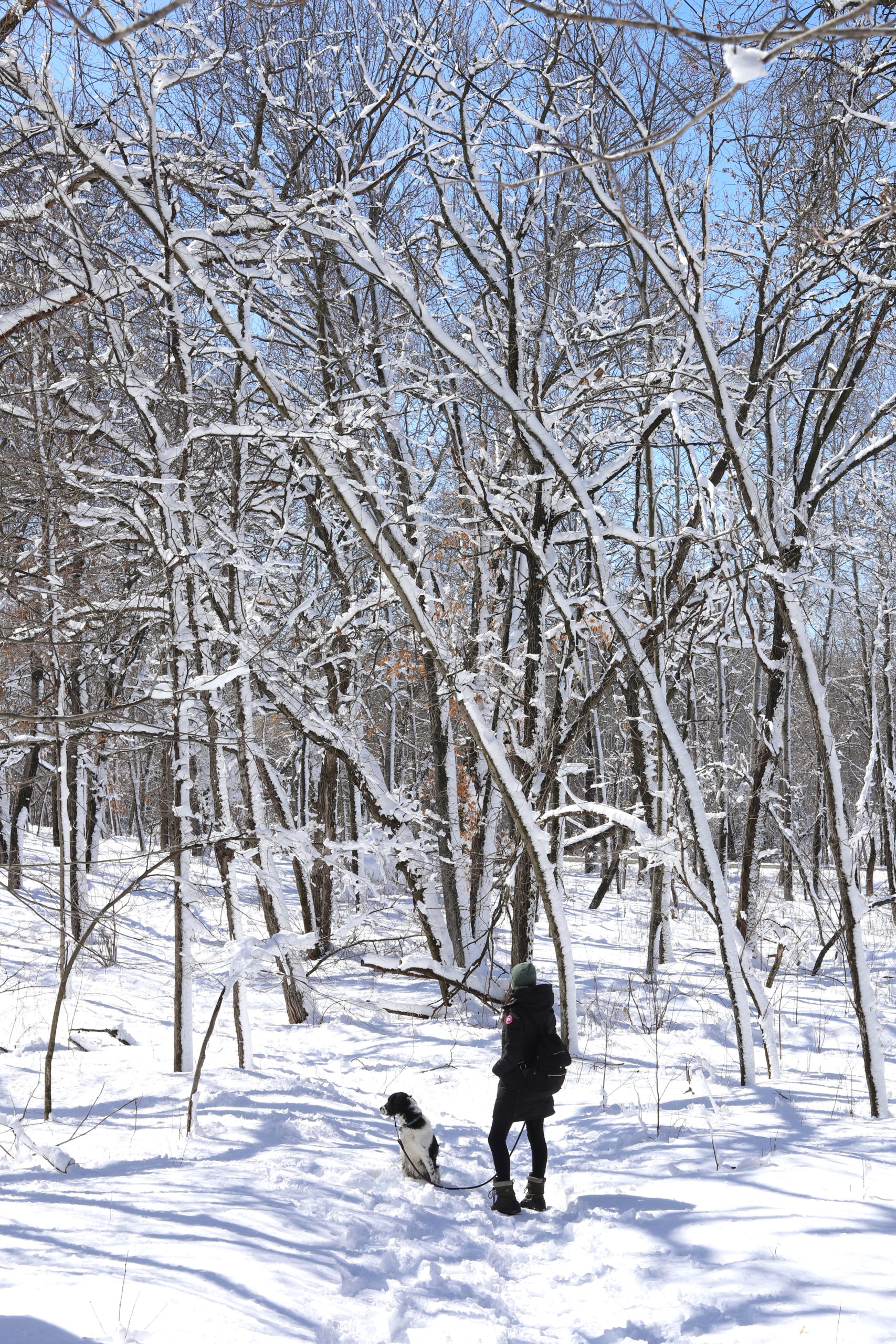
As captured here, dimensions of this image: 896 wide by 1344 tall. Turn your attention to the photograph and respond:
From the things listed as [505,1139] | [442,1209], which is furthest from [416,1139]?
[505,1139]

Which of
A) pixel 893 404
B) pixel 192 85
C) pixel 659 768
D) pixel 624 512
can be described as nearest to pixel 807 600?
pixel 659 768

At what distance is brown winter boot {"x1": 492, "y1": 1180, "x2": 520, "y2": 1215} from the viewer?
4492mm

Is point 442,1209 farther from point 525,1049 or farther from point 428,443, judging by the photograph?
point 428,443

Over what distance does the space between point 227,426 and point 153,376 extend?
2.88 metres

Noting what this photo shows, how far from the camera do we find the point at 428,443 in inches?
433

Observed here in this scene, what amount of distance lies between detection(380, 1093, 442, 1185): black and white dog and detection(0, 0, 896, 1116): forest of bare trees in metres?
1.51

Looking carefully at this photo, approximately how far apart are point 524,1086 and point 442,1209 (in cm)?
69

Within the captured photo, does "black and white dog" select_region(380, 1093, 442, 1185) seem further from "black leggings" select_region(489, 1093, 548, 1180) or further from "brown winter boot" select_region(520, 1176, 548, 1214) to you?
"brown winter boot" select_region(520, 1176, 548, 1214)

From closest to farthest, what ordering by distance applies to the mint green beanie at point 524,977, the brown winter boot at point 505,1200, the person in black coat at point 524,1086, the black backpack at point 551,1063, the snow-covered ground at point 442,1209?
1. the snow-covered ground at point 442,1209
2. the brown winter boot at point 505,1200
3. the person in black coat at point 524,1086
4. the black backpack at point 551,1063
5. the mint green beanie at point 524,977

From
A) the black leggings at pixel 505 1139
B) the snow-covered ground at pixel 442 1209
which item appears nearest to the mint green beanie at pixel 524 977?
the black leggings at pixel 505 1139

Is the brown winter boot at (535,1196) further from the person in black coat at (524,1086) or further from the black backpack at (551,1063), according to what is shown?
the black backpack at (551,1063)

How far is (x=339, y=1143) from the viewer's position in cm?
552

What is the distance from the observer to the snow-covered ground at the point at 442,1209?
9.83ft

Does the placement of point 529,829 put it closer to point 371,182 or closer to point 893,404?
point 893,404
